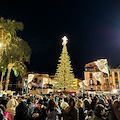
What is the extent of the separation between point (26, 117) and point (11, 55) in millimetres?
18993

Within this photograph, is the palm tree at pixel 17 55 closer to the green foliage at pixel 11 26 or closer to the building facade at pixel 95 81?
the green foliage at pixel 11 26

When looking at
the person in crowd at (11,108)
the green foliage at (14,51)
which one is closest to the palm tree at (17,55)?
the green foliage at (14,51)

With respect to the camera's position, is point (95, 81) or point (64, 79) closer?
point (64, 79)

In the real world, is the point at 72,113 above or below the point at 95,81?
below

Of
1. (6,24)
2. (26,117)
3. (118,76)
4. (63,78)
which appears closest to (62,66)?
(63,78)

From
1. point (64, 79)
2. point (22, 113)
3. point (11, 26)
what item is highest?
point (11, 26)

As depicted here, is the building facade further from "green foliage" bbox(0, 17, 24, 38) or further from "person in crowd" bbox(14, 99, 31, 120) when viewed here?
"person in crowd" bbox(14, 99, 31, 120)

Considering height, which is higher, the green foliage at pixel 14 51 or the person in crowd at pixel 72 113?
the green foliage at pixel 14 51

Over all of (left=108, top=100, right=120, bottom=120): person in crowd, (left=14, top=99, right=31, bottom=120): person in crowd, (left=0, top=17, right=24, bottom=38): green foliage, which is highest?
(left=0, top=17, right=24, bottom=38): green foliage

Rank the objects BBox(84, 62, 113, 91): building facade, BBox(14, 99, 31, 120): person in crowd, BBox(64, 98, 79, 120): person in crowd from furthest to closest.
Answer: BBox(84, 62, 113, 91): building facade → BBox(14, 99, 31, 120): person in crowd → BBox(64, 98, 79, 120): person in crowd

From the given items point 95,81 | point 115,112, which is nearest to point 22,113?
point 115,112

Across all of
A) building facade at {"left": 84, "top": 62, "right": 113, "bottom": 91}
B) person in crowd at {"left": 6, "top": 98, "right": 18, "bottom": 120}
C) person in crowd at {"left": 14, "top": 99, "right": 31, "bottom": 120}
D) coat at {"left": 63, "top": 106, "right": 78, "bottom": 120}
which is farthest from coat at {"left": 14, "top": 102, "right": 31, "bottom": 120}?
building facade at {"left": 84, "top": 62, "right": 113, "bottom": 91}

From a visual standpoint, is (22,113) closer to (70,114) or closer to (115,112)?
(70,114)

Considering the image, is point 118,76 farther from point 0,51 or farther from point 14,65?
point 0,51
